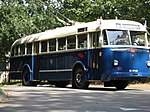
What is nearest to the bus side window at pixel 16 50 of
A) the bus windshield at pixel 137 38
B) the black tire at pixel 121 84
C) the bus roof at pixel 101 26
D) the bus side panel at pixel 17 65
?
the bus side panel at pixel 17 65

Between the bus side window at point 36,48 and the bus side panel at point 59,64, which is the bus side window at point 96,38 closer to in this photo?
the bus side panel at point 59,64

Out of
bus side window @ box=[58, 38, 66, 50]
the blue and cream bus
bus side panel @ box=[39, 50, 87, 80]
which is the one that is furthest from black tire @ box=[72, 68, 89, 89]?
bus side window @ box=[58, 38, 66, 50]

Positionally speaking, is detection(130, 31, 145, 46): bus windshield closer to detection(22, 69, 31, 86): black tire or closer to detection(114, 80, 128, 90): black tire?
detection(114, 80, 128, 90): black tire

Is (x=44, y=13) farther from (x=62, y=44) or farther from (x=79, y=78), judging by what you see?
(x=79, y=78)

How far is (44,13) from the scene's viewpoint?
1194 inches

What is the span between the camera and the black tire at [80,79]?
18438 mm

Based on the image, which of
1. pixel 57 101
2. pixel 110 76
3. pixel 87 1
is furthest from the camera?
pixel 87 1

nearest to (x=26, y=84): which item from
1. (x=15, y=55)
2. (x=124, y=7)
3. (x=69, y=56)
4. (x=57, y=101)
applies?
(x=15, y=55)

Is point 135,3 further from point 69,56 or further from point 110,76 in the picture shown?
A: point 110,76

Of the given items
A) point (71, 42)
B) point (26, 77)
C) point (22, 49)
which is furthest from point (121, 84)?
point (22, 49)

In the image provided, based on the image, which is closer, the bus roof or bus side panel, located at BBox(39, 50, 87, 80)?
the bus roof

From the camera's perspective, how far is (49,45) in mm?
21688

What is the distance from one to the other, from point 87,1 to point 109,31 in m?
13.6

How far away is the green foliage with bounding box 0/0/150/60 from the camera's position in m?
28.6
